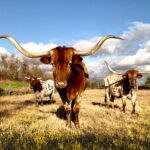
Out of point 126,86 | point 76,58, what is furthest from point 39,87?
point 76,58

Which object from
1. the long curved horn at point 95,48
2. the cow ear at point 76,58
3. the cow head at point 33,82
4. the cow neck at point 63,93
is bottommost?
the cow neck at point 63,93

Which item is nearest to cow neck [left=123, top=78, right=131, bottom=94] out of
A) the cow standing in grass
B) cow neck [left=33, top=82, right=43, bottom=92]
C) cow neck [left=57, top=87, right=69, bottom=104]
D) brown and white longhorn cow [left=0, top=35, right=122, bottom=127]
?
brown and white longhorn cow [left=0, top=35, right=122, bottom=127]

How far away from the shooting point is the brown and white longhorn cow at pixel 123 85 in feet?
50.2

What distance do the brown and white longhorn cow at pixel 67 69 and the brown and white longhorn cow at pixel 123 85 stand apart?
181 inches

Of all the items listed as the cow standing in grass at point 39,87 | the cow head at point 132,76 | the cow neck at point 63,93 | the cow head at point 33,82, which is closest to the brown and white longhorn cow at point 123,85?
the cow head at point 132,76

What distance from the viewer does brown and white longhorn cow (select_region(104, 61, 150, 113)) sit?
1530cm

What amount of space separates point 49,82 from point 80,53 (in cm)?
1089

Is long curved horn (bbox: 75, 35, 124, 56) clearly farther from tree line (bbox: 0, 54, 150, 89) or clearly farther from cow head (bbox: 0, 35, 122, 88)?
tree line (bbox: 0, 54, 150, 89)

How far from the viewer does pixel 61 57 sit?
9.25 meters

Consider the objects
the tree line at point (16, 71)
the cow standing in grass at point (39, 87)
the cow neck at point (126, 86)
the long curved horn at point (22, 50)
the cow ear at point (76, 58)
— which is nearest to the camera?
the cow ear at point (76, 58)

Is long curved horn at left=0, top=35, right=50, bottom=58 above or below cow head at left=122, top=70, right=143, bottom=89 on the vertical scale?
above

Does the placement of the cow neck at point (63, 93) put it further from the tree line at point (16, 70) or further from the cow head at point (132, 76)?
the tree line at point (16, 70)

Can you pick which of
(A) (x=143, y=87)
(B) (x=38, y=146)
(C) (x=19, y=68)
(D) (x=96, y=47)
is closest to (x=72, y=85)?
(D) (x=96, y=47)

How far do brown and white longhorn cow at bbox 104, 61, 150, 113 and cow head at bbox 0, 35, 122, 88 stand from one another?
19.4 feet
